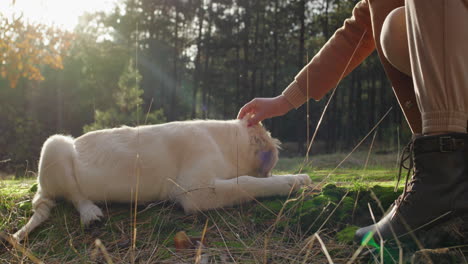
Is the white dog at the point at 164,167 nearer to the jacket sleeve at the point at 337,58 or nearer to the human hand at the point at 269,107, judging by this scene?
the human hand at the point at 269,107

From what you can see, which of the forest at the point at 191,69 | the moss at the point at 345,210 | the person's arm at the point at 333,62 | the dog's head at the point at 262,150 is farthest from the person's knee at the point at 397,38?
the forest at the point at 191,69

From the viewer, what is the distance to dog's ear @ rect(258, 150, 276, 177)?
9.38 feet

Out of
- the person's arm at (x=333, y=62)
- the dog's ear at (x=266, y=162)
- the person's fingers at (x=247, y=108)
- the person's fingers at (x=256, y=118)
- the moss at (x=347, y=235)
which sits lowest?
the moss at (x=347, y=235)

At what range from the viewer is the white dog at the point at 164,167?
2.52 m

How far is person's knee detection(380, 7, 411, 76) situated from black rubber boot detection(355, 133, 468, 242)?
1.57ft

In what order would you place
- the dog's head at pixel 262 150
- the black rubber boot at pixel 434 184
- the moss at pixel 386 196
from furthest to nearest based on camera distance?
the dog's head at pixel 262 150, the moss at pixel 386 196, the black rubber boot at pixel 434 184

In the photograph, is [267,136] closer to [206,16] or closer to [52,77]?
[52,77]

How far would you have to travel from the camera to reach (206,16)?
24406 millimetres

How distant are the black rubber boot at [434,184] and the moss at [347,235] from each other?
165 millimetres

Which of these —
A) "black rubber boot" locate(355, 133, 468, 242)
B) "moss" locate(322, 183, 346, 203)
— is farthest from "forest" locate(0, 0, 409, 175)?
"black rubber boot" locate(355, 133, 468, 242)

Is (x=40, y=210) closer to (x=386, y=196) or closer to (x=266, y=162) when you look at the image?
(x=266, y=162)

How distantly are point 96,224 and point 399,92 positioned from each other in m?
2.07

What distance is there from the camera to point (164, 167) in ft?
8.91

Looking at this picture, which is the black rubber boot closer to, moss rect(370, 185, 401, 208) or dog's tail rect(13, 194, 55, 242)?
moss rect(370, 185, 401, 208)
